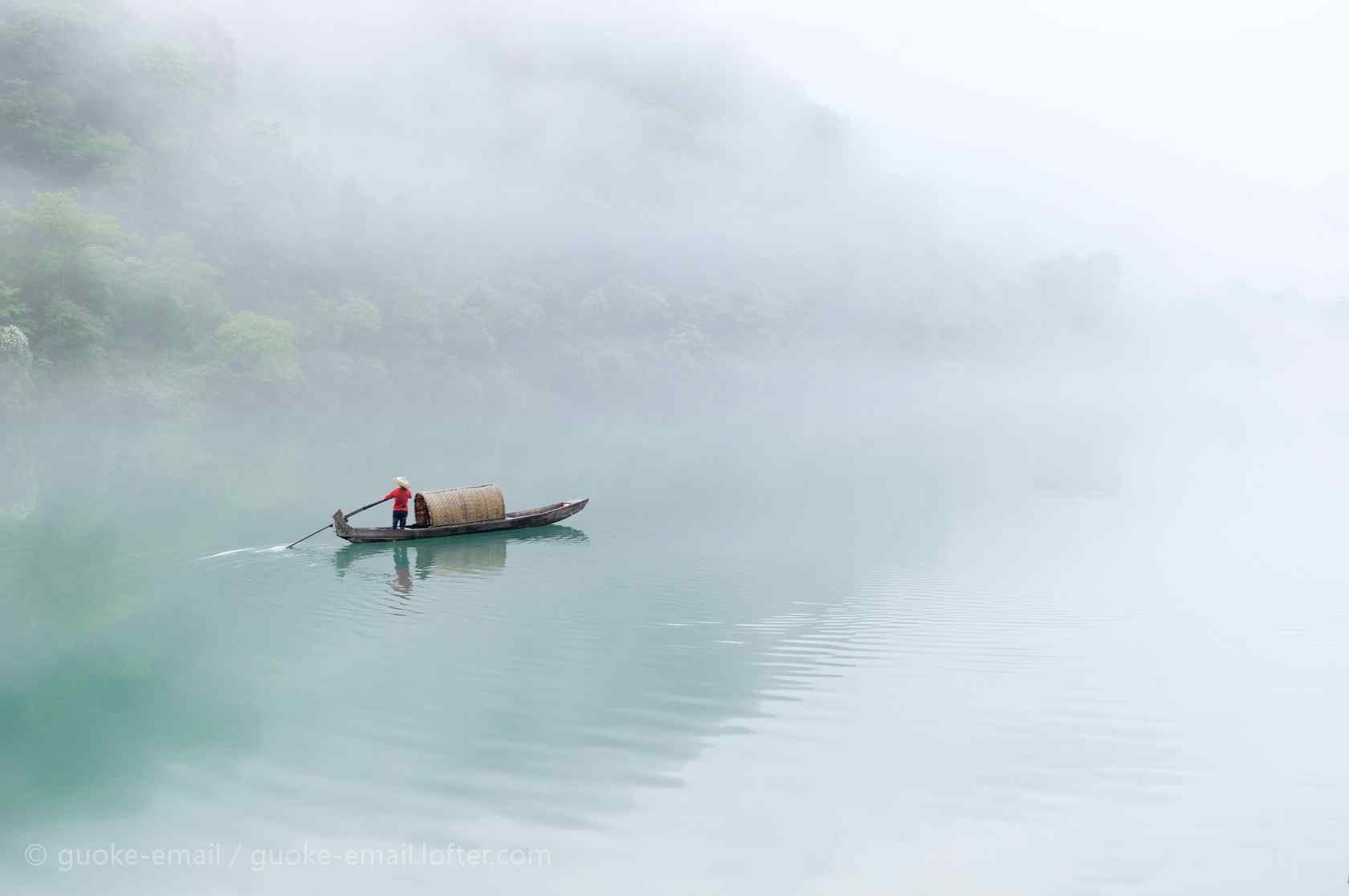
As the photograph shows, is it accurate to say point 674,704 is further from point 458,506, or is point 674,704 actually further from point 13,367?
point 13,367

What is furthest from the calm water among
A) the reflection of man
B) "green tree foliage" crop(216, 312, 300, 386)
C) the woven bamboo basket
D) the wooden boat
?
"green tree foliage" crop(216, 312, 300, 386)

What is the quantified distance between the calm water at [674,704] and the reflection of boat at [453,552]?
164 mm

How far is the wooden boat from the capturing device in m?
22.5

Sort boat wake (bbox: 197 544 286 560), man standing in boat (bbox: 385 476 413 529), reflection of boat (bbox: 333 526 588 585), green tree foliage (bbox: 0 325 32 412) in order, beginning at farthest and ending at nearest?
green tree foliage (bbox: 0 325 32 412) → man standing in boat (bbox: 385 476 413 529) → boat wake (bbox: 197 544 286 560) → reflection of boat (bbox: 333 526 588 585)

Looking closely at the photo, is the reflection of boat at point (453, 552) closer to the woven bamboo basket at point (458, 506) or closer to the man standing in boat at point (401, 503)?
the woven bamboo basket at point (458, 506)

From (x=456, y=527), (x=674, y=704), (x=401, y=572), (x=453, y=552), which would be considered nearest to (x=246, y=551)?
(x=401, y=572)

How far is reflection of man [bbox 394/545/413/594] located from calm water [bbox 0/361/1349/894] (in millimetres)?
162

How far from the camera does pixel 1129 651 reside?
16.0m

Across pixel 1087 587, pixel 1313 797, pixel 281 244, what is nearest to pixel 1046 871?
pixel 1313 797

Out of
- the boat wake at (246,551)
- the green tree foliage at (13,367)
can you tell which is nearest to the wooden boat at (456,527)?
the boat wake at (246,551)

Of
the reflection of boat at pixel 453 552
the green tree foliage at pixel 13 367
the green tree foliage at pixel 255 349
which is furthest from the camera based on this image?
the green tree foliage at pixel 255 349

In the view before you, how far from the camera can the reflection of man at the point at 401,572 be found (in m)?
19.2

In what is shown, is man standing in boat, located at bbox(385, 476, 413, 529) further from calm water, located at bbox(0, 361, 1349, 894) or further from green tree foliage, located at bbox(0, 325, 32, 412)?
green tree foliage, located at bbox(0, 325, 32, 412)

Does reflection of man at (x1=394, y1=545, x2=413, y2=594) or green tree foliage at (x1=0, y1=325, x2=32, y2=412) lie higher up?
green tree foliage at (x1=0, y1=325, x2=32, y2=412)
